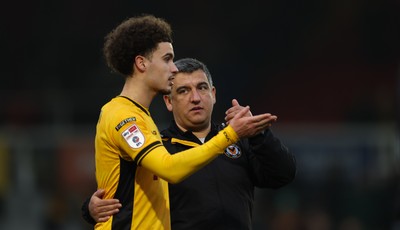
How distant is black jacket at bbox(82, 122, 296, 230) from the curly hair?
69cm

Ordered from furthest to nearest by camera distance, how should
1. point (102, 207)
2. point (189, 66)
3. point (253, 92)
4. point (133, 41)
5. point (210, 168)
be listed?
1. point (253, 92)
2. point (189, 66)
3. point (210, 168)
4. point (133, 41)
5. point (102, 207)

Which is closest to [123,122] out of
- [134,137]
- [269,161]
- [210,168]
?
[134,137]

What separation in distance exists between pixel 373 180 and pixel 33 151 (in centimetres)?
393

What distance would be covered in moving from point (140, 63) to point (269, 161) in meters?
0.91

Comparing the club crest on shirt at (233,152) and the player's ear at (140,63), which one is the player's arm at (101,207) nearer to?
the player's ear at (140,63)

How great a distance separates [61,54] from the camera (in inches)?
493

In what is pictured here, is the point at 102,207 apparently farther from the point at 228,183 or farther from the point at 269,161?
the point at 269,161

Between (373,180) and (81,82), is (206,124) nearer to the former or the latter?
(373,180)

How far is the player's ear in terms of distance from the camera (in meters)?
4.81

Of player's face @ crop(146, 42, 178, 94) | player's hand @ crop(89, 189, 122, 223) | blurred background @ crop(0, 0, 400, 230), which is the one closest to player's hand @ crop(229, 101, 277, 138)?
player's face @ crop(146, 42, 178, 94)

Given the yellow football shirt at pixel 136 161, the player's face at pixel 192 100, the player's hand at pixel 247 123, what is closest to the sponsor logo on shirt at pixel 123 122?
the yellow football shirt at pixel 136 161

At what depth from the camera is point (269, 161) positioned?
518cm

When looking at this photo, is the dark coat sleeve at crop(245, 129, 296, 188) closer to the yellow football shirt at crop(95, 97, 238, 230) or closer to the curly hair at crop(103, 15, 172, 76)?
the yellow football shirt at crop(95, 97, 238, 230)

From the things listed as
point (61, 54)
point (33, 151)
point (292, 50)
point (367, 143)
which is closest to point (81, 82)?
point (61, 54)
